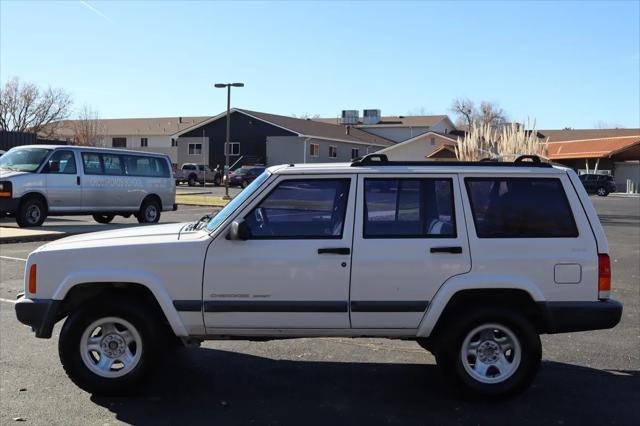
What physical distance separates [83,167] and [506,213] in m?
13.7

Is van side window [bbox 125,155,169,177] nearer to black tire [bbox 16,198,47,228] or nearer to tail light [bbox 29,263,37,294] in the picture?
black tire [bbox 16,198,47,228]

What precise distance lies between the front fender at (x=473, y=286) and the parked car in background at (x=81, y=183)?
1305cm

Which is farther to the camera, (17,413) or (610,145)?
(610,145)

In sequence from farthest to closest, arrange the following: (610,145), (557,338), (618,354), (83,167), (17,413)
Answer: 1. (610,145)
2. (83,167)
3. (557,338)
4. (618,354)
5. (17,413)

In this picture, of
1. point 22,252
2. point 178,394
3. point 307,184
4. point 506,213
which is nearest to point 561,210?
point 506,213

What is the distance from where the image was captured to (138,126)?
72.6m

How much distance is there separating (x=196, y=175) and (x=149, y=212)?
3297 centimetres

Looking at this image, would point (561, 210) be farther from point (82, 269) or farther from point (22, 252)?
point (22, 252)

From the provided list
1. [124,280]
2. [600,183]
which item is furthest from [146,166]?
[600,183]

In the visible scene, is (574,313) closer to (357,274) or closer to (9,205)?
(357,274)

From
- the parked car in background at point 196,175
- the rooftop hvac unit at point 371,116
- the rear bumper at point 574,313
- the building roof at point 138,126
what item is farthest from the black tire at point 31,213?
the rooftop hvac unit at point 371,116

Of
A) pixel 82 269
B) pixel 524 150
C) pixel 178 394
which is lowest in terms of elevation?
pixel 178 394

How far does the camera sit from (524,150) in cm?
2484

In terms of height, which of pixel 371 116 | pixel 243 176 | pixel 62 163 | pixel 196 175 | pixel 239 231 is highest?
pixel 371 116
